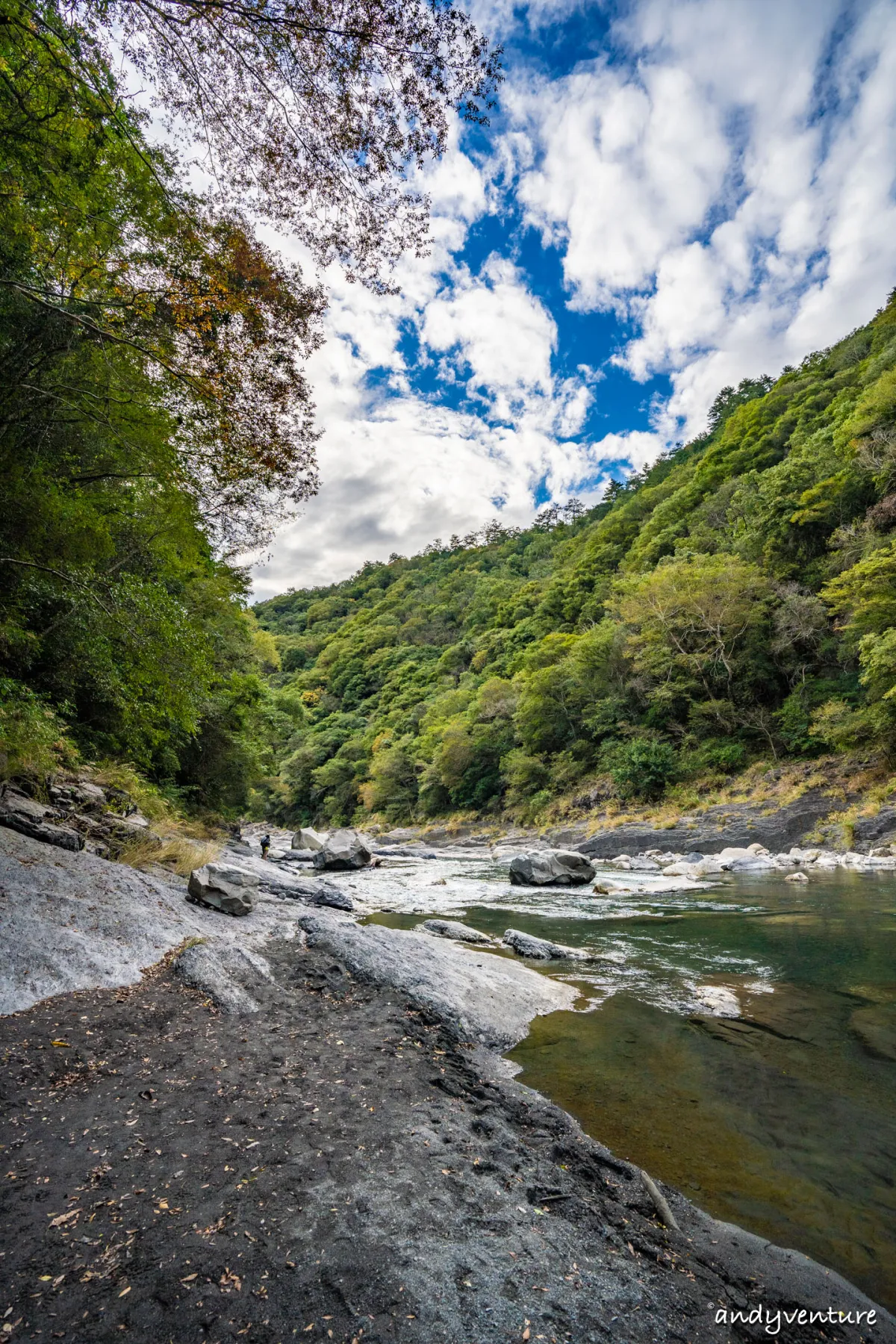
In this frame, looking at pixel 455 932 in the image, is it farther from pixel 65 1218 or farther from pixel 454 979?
pixel 65 1218

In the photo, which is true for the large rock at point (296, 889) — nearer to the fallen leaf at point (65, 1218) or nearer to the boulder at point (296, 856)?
the fallen leaf at point (65, 1218)

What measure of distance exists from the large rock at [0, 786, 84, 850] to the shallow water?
653 cm

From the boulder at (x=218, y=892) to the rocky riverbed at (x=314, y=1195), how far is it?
310cm

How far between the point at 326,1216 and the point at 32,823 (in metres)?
7.16

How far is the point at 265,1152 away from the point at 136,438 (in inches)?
375

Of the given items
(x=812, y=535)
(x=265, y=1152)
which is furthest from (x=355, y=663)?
(x=265, y=1152)

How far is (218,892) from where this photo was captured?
8.72 metres

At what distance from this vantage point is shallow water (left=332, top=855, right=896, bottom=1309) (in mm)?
3199

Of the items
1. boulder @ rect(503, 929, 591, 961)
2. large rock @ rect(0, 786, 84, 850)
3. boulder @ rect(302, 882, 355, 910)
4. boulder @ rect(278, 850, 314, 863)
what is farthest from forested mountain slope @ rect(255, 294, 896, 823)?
boulder @ rect(503, 929, 591, 961)

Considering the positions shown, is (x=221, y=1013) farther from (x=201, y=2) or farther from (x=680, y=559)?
(x=680, y=559)

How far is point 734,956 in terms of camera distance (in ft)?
28.2

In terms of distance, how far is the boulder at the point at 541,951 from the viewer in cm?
884

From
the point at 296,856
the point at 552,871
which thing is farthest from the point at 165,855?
the point at 296,856

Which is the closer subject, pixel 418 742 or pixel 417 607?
pixel 418 742
